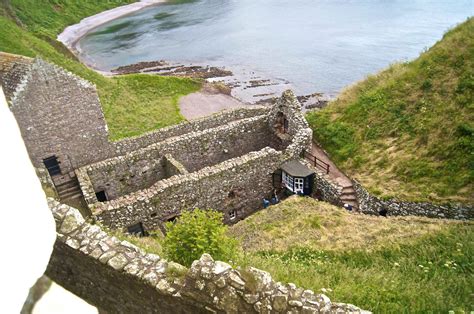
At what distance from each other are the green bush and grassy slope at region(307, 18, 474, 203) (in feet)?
38.6

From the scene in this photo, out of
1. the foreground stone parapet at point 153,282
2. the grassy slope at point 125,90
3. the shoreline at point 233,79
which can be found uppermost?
the foreground stone parapet at point 153,282

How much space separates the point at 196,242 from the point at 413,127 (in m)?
16.3

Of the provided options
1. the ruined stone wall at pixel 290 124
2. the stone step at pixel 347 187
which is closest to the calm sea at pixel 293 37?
the ruined stone wall at pixel 290 124

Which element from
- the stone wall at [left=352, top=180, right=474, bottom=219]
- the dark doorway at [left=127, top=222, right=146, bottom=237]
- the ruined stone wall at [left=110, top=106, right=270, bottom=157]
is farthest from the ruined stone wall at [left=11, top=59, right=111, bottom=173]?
the stone wall at [left=352, top=180, right=474, bottom=219]

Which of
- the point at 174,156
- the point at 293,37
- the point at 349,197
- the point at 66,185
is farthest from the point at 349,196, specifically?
the point at 293,37

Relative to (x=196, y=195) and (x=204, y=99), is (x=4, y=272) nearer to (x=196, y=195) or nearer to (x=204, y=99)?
(x=196, y=195)

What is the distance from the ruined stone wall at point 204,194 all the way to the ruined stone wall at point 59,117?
549cm

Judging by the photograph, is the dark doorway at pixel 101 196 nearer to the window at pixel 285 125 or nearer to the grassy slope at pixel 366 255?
the grassy slope at pixel 366 255

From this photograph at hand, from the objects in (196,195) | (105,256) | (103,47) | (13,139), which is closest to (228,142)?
(196,195)

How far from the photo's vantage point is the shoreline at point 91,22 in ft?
246

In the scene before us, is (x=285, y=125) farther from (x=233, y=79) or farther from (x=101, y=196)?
(x=233, y=79)

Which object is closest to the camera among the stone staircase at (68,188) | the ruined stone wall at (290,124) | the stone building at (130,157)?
the stone building at (130,157)

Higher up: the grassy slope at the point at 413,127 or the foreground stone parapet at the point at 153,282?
the foreground stone parapet at the point at 153,282

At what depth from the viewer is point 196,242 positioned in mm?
9359
